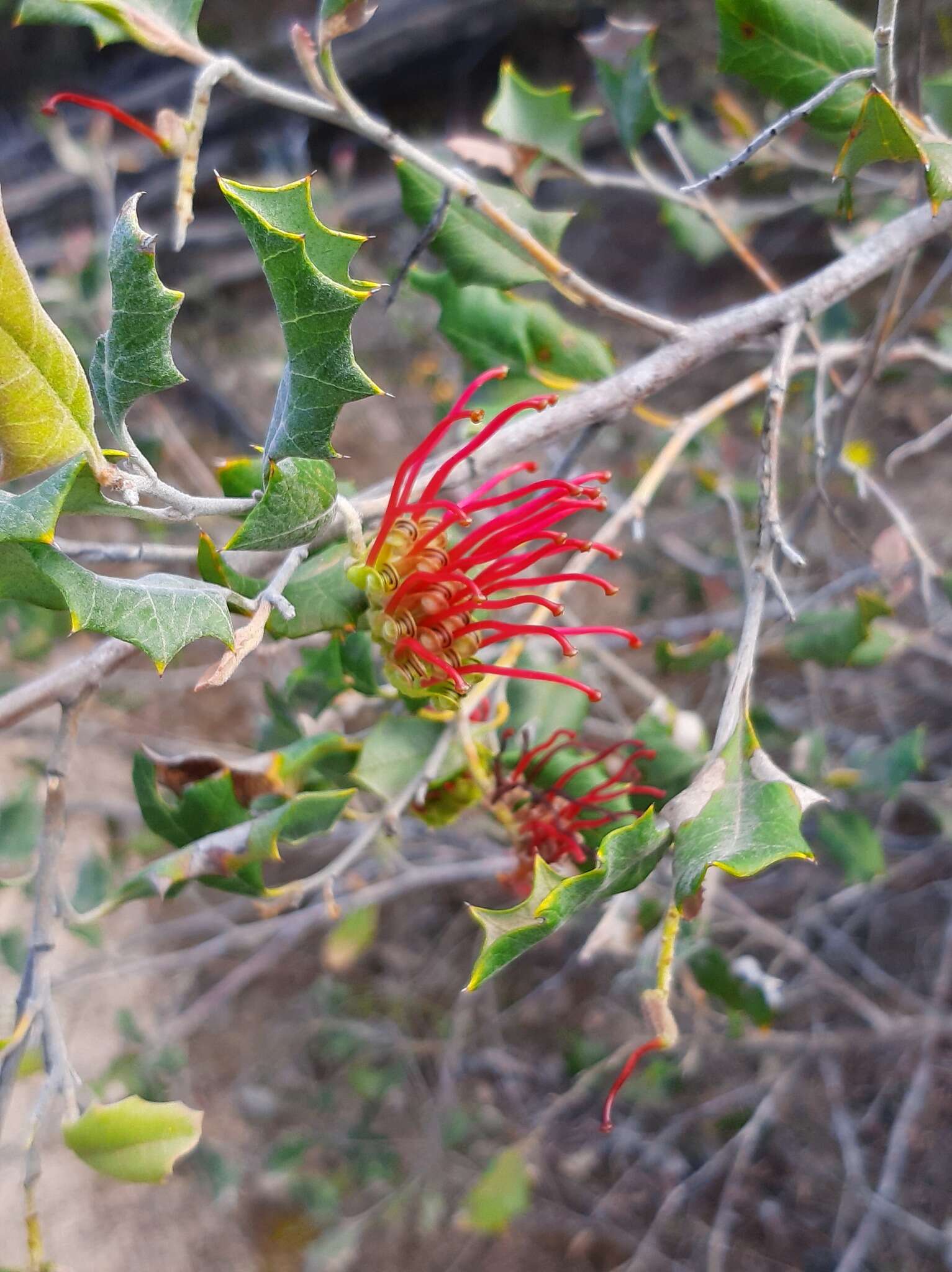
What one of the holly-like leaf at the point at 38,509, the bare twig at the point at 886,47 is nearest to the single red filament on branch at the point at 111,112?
the holly-like leaf at the point at 38,509

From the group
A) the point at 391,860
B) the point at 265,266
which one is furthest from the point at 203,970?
the point at 265,266

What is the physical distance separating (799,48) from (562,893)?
2.18 feet

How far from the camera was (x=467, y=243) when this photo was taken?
777mm

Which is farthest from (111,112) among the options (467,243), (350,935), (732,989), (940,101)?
(350,935)

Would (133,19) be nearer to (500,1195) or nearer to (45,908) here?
(45,908)

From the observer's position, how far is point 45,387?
388mm

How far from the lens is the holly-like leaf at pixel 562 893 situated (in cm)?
43

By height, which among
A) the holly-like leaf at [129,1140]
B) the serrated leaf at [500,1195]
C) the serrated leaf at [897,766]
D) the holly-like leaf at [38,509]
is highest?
the holly-like leaf at [38,509]

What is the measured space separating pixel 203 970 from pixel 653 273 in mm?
2485

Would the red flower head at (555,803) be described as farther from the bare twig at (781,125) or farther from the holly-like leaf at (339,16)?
the holly-like leaf at (339,16)

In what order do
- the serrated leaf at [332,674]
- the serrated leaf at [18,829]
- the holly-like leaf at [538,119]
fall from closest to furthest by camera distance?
the serrated leaf at [332,674]
the holly-like leaf at [538,119]
the serrated leaf at [18,829]

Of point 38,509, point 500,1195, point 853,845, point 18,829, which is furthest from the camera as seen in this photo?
point 500,1195

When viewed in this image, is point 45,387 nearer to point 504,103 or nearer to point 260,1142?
point 504,103

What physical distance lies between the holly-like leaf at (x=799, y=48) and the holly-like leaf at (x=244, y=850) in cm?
65
